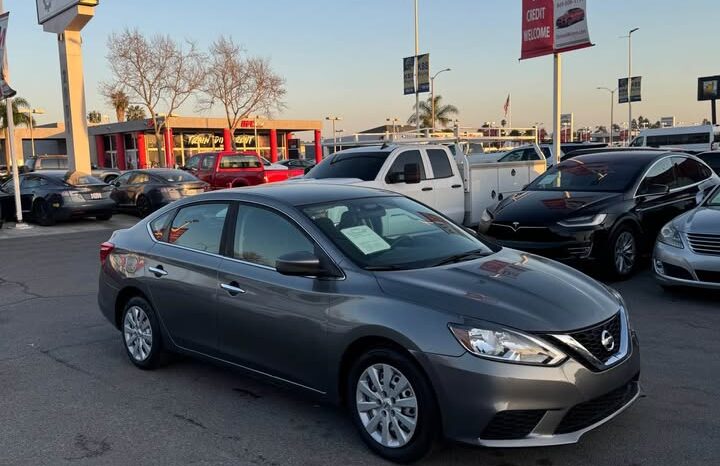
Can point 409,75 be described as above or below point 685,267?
above

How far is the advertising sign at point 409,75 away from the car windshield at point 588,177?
24124mm

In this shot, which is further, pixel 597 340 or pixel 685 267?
pixel 685 267

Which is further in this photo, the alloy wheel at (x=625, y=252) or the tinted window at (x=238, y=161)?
the tinted window at (x=238, y=161)

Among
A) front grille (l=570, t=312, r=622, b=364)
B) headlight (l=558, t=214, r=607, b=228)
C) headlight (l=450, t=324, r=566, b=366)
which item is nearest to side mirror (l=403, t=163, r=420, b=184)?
headlight (l=558, t=214, r=607, b=228)

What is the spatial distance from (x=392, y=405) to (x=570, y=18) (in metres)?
Result: 14.4

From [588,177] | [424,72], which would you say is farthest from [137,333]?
[424,72]

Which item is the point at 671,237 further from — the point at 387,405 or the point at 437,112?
the point at 437,112

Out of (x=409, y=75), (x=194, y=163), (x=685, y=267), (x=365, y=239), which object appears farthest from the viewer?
(x=409, y=75)

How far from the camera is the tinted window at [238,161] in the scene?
20.8 meters

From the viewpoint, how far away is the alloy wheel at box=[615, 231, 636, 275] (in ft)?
27.6

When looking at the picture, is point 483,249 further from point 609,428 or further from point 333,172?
point 333,172

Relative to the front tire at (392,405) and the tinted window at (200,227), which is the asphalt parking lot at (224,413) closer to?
the front tire at (392,405)

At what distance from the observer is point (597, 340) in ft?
11.9

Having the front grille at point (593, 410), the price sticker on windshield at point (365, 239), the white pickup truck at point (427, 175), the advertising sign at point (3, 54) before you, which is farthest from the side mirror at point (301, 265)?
the advertising sign at point (3, 54)
